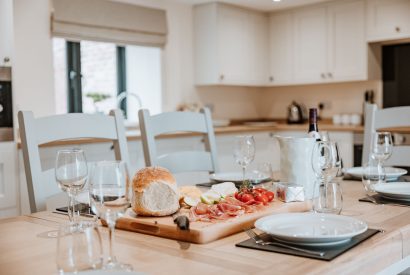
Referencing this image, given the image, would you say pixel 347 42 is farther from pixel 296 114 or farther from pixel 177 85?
pixel 177 85

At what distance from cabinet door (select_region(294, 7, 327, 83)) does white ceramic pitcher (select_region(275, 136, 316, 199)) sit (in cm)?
363

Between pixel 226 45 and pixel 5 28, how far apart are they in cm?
235

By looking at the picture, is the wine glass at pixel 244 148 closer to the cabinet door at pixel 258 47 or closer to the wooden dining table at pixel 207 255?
the wooden dining table at pixel 207 255

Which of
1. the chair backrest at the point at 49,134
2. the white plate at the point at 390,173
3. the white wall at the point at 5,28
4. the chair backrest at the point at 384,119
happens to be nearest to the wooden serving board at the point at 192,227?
the chair backrest at the point at 49,134

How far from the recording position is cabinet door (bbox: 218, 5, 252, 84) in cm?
494

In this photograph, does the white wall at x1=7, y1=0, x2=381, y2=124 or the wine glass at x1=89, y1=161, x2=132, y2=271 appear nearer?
the wine glass at x1=89, y1=161, x2=132, y2=271

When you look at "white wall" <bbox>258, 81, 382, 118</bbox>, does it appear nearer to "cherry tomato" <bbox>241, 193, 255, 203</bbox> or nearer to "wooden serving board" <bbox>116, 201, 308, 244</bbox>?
"cherry tomato" <bbox>241, 193, 255, 203</bbox>

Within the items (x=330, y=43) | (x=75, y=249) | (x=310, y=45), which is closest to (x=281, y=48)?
(x=310, y=45)

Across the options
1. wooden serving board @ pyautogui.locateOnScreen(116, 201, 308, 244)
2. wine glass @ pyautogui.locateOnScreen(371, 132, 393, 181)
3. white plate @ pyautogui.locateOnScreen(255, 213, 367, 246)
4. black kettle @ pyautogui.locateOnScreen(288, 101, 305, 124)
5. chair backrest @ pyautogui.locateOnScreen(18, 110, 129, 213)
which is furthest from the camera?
black kettle @ pyautogui.locateOnScreen(288, 101, 305, 124)

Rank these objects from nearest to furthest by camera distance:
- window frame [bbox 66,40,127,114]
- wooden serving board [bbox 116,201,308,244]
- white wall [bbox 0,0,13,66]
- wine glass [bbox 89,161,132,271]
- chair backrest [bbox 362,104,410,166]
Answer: wine glass [bbox 89,161,132,271], wooden serving board [bbox 116,201,308,244], chair backrest [bbox 362,104,410,166], white wall [bbox 0,0,13,66], window frame [bbox 66,40,127,114]

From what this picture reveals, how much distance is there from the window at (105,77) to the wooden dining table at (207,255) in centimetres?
301

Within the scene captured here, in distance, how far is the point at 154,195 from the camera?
1.31m

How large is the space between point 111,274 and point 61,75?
3.65 metres

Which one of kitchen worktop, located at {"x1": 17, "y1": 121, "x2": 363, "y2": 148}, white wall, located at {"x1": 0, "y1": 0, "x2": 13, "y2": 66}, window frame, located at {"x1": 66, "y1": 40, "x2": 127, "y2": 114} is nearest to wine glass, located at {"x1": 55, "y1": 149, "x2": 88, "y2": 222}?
white wall, located at {"x1": 0, "y1": 0, "x2": 13, "y2": 66}
